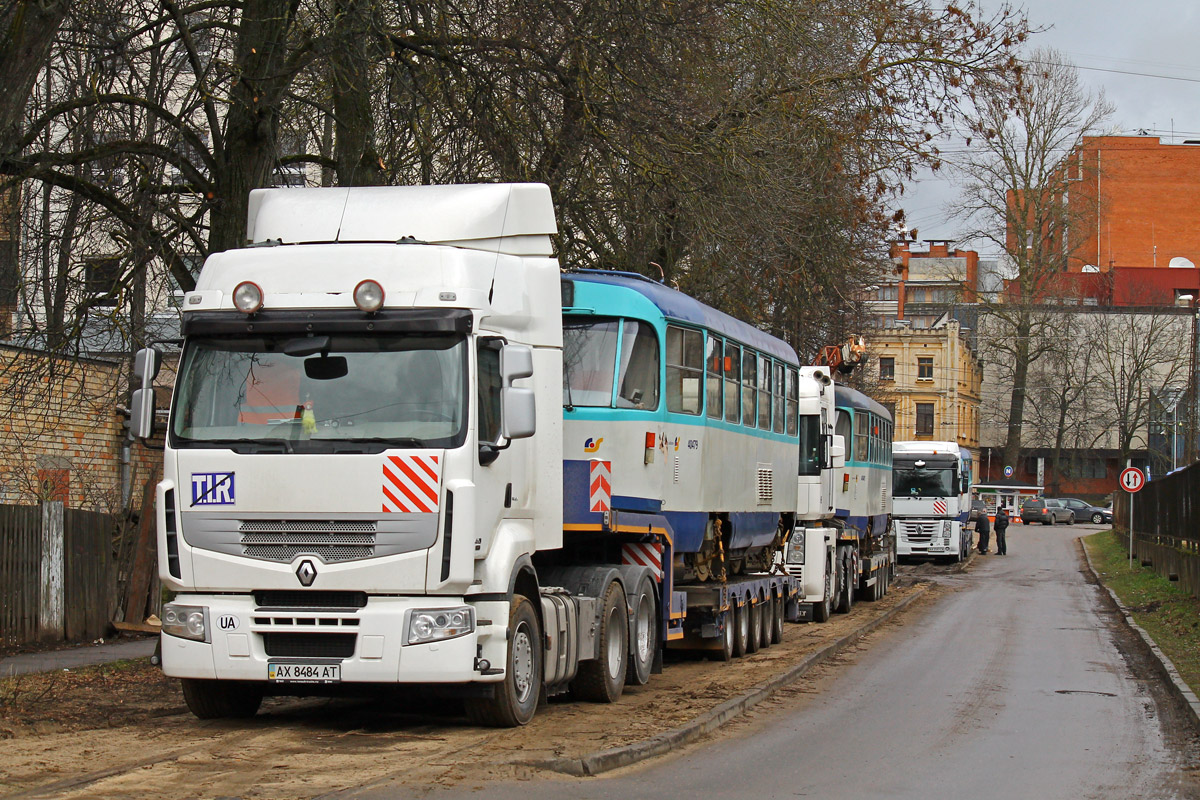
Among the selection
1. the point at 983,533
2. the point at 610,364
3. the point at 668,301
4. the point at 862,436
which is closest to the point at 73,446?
the point at 668,301

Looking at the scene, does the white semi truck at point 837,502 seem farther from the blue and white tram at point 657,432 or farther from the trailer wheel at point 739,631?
the blue and white tram at point 657,432

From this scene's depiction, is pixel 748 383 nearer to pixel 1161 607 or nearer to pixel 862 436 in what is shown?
pixel 1161 607

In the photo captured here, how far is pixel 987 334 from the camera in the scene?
74.9 meters

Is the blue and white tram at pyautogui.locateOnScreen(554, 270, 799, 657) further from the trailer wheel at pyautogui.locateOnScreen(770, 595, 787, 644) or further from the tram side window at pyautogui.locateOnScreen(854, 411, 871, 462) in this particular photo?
the tram side window at pyautogui.locateOnScreen(854, 411, 871, 462)

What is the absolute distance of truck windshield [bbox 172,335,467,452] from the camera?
995cm

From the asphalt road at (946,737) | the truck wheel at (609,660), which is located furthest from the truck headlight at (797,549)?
the truck wheel at (609,660)

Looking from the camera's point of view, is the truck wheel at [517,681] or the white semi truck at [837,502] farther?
the white semi truck at [837,502]

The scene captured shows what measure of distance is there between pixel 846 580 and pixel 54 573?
1411cm

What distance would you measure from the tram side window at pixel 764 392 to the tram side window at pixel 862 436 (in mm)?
10133

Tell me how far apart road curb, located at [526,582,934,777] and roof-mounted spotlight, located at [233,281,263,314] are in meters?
3.65

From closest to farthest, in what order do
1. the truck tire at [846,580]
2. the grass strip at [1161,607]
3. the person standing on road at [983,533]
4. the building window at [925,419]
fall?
1. the grass strip at [1161,607]
2. the truck tire at [846,580]
3. the person standing on road at [983,533]
4. the building window at [925,419]

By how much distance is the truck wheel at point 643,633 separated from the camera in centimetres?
1291

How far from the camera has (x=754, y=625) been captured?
58.9 feet

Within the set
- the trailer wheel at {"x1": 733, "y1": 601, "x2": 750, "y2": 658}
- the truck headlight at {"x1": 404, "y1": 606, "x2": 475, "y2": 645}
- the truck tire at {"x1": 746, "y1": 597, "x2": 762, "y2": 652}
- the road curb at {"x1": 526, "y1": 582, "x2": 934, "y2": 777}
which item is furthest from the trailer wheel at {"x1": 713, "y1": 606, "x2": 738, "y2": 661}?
the truck headlight at {"x1": 404, "y1": 606, "x2": 475, "y2": 645}
